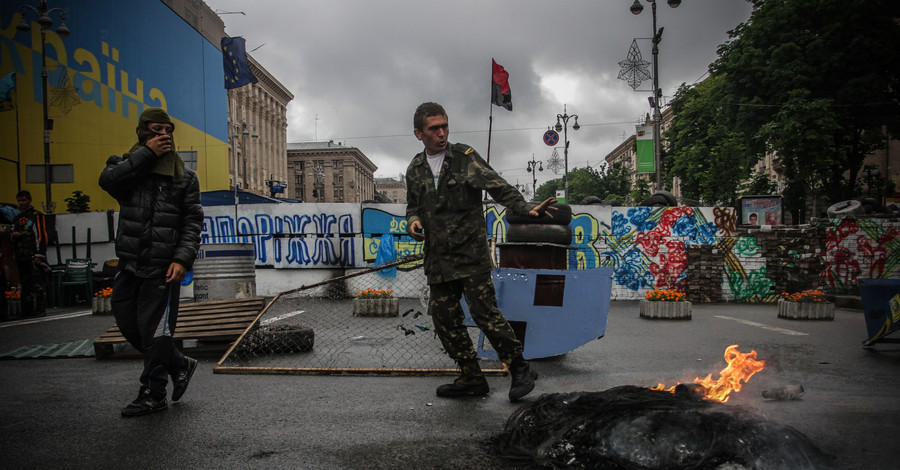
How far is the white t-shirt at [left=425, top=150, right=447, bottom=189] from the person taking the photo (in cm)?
420

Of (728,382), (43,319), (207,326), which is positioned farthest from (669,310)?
(43,319)

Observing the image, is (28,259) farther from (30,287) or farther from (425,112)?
(425,112)

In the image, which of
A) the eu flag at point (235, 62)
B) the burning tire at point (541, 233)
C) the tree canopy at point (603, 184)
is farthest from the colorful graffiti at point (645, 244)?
the tree canopy at point (603, 184)

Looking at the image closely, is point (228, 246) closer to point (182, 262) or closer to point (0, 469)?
point (182, 262)

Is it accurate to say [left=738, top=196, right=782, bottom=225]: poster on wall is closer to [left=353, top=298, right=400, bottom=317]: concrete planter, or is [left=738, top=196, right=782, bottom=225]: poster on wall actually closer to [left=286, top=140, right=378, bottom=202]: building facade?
[left=353, top=298, right=400, bottom=317]: concrete planter

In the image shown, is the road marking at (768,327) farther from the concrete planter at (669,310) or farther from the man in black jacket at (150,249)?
the man in black jacket at (150,249)

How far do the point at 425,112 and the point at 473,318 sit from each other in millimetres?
1587

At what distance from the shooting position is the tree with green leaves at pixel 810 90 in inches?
1016

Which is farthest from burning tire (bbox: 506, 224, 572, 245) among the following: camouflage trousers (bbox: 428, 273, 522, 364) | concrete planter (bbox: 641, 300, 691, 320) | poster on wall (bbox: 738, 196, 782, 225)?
poster on wall (bbox: 738, 196, 782, 225)

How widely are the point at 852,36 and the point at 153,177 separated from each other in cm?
3170

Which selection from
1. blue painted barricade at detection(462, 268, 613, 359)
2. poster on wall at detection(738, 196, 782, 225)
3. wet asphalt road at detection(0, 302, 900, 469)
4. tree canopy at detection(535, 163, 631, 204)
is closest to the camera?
wet asphalt road at detection(0, 302, 900, 469)

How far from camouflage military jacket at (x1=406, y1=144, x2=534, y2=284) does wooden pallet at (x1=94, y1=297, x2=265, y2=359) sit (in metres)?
3.21

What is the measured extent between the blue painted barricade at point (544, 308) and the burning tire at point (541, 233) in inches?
17.1

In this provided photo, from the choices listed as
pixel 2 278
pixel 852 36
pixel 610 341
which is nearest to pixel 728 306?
pixel 610 341
